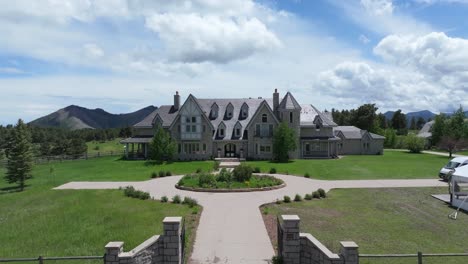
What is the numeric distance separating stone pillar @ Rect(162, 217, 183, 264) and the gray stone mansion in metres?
37.3

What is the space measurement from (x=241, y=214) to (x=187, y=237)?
4.49 m

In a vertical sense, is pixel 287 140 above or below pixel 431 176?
above

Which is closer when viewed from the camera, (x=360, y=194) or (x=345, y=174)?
(x=360, y=194)

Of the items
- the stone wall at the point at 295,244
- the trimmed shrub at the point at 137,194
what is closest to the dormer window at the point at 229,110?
the trimmed shrub at the point at 137,194

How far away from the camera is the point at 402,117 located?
388 feet

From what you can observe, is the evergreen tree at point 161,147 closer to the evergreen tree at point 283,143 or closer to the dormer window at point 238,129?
the dormer window at point 238,129

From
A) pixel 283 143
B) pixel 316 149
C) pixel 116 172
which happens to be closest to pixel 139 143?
pixel 116 172

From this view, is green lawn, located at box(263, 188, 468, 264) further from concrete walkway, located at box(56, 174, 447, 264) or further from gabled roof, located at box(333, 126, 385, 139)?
gabled roof, located at box(333, 126, 385, 139)

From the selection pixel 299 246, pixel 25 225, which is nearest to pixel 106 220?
pixel 25 225

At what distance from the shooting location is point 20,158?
30.5m

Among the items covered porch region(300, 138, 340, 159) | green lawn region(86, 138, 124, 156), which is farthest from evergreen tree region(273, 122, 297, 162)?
green lawn region(86, 138, 124, 156)

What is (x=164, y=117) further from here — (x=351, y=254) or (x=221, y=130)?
(x=351, y=254)

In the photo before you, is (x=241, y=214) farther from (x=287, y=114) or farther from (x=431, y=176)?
(x=287, y=114)

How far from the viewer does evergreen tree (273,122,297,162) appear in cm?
4444
